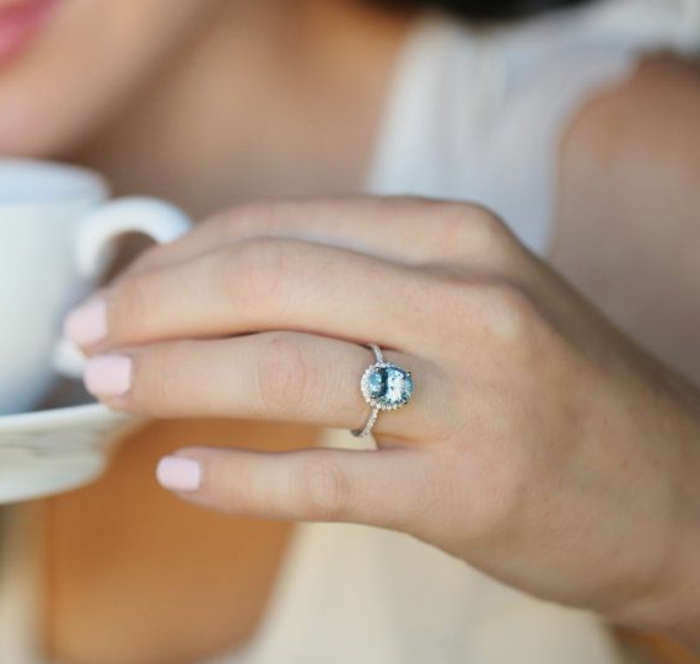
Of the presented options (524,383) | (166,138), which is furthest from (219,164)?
(524,383)

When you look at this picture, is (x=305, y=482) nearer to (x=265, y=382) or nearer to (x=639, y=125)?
(x=265, y=382)

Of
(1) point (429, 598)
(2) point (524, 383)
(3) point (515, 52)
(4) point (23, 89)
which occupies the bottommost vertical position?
(1) point (429, 598)

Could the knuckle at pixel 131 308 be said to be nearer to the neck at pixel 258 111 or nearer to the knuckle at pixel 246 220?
the knuckle at pixel 246 220

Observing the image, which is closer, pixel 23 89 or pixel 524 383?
pixel 524 383

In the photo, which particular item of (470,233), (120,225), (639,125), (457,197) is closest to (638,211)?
(639,125)

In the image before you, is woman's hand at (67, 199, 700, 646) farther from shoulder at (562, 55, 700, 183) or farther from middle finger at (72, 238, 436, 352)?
shoulder at (562, 55, 700, 183)

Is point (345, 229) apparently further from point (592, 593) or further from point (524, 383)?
point (592, 593)

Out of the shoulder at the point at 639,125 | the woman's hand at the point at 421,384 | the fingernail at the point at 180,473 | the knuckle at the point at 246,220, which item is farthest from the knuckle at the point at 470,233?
the shoulder at the point at 639,125
